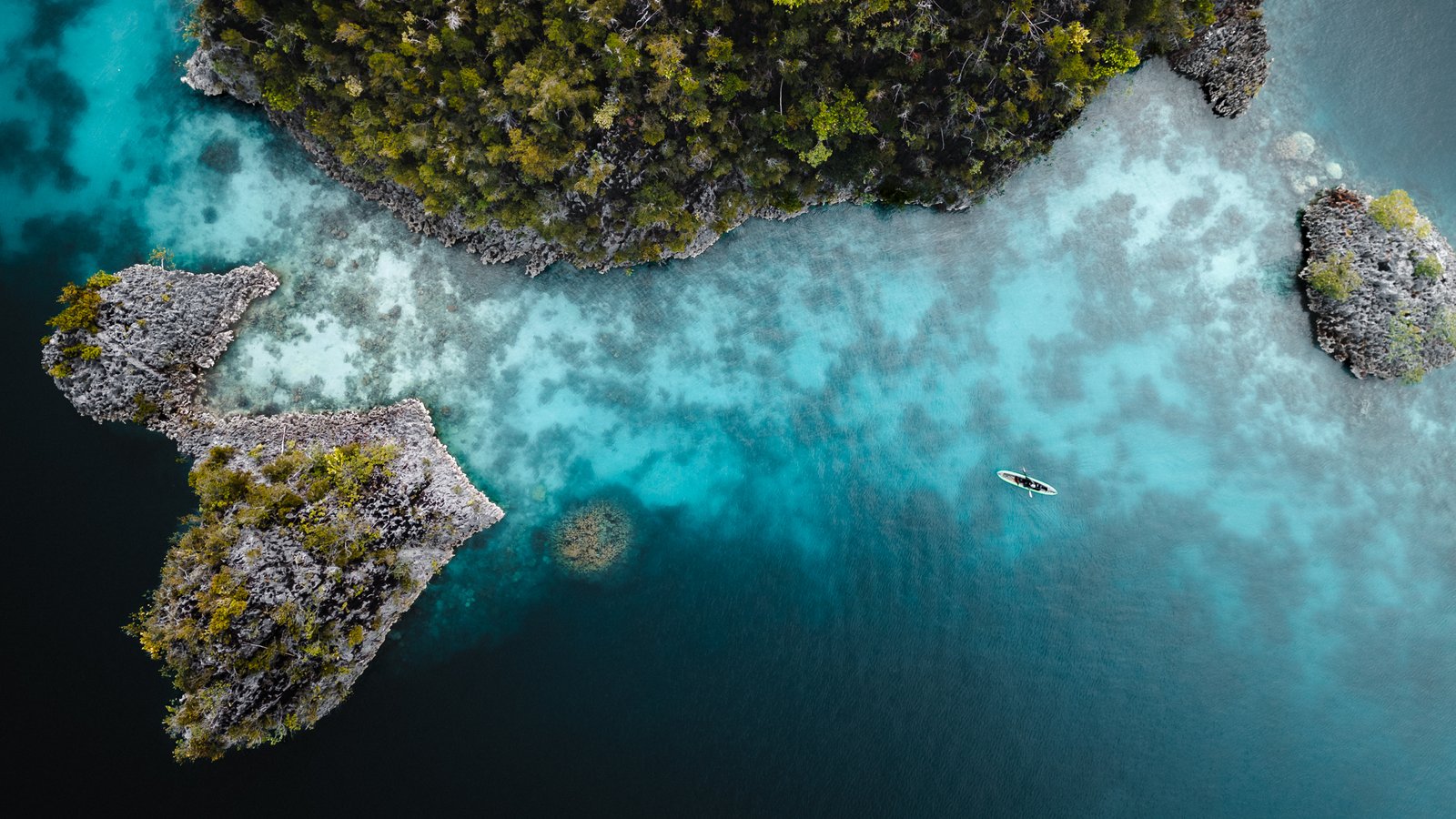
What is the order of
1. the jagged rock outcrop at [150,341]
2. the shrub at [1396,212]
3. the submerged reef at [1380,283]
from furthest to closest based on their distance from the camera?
1. the submerged reef at [1380,283]
2. the shrub at [1396,212]
3. the jagged rock outcrop at [150,341]

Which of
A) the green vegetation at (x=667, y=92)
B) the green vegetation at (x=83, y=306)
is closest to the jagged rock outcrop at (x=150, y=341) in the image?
the green vegetation at (x=83, y=306)

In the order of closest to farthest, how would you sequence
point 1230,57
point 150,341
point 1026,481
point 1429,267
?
1. point 150,341
2. point 1429,267
3. point 1230,57
4. point 1026,481

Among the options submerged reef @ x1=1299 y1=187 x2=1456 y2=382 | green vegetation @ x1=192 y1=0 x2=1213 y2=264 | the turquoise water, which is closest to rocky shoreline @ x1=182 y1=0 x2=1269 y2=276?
green vegetation @ x1=192 y1=0 x2=1213 y2=264

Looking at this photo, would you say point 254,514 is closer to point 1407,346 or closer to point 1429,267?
point 1407,346

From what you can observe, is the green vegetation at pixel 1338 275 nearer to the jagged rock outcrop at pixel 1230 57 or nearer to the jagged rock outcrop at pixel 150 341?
the jagged rock outcrop at pixel 1230 57

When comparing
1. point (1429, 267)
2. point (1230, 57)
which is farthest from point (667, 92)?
point (1429, 267)

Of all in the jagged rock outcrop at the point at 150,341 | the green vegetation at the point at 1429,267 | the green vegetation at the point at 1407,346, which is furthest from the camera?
the green vegetation at the point at 1407,346
